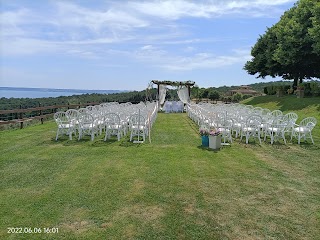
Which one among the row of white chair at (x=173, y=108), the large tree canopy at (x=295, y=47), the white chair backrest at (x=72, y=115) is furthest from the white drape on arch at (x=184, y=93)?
the white chair backrest at (x=72, y=115)

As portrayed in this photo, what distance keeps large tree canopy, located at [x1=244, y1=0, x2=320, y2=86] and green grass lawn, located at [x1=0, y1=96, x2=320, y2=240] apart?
15237 mm

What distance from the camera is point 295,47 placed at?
22828 millimetres

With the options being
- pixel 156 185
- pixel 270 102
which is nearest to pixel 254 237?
pixel 156 185

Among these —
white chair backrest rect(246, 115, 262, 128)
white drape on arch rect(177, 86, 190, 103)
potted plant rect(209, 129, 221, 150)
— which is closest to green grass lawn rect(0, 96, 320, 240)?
potted plant rect(209, 129, 221, 150)

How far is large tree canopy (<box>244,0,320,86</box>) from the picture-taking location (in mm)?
21448

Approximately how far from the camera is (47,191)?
4289 mm

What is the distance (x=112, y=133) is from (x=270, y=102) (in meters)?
17.9

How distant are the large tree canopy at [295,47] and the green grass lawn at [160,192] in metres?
15.2

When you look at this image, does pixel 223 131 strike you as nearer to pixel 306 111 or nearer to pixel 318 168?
pixel 318 168

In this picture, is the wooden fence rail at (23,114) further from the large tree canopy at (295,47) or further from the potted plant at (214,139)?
the large tree canopy at (295,47)

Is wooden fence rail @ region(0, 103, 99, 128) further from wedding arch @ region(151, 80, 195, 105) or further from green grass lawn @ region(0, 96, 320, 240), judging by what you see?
wedding arch @ region(151, 80, 195, 105)

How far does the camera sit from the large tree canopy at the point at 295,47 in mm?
21448

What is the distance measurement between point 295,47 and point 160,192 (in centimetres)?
2251

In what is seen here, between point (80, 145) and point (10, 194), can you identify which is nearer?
point (10, 194)
